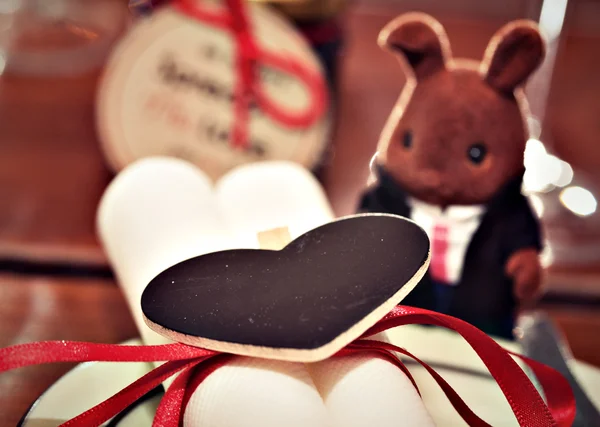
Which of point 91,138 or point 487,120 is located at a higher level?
point 487,120

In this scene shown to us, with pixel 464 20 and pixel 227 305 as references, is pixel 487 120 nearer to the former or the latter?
pixel 227 305

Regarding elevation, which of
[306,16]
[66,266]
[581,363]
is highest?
[306,16]

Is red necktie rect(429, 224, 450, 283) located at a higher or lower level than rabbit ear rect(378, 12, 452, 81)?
lower

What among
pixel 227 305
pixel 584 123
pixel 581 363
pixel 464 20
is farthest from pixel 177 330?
pixel 464 20

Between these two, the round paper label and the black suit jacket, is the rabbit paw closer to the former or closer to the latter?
Result: the black suit jacket

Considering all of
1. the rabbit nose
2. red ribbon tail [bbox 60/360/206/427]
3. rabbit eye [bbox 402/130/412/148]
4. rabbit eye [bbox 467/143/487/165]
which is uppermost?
rabbit eye [bbox 467/143/487/165]

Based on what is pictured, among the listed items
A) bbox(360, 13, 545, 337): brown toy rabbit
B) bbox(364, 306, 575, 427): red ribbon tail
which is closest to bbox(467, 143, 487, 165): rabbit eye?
bbox(360, 13, 545, 337): brown toy rabbit

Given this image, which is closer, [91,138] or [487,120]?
[487,120]

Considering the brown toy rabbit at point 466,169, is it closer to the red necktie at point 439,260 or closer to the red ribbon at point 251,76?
the red necktie at point 439,260
